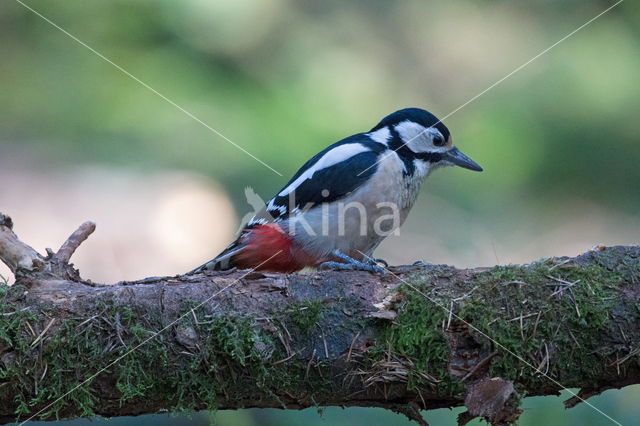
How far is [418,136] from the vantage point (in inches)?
170

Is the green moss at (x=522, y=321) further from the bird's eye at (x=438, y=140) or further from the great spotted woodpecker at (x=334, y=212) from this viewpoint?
the bird's eye at (x=438, y=140)

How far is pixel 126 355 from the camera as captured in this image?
267 centimetres

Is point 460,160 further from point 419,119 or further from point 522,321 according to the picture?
point 522,321

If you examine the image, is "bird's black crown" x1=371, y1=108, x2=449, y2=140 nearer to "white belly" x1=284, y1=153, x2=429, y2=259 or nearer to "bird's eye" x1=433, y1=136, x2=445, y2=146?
"bird's eye" x1=433, y1=136, x2=445, y2=146

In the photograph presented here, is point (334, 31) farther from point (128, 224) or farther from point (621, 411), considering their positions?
point (621, 411)

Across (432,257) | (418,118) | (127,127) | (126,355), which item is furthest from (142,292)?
(432,257)

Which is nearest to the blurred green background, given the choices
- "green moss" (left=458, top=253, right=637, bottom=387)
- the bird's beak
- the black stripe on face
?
the bird's beak

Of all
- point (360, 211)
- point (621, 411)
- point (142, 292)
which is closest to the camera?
point (142, 292)

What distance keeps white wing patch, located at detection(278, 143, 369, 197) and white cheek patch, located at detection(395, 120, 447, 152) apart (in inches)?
11.7

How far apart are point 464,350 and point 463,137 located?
259 centimetres

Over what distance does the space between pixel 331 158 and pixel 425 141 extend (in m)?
0.58

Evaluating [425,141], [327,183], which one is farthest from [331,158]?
[425,141]

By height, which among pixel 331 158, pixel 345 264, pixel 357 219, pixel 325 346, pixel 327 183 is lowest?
pixel 325 346

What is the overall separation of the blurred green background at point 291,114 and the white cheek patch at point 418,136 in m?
0.59
